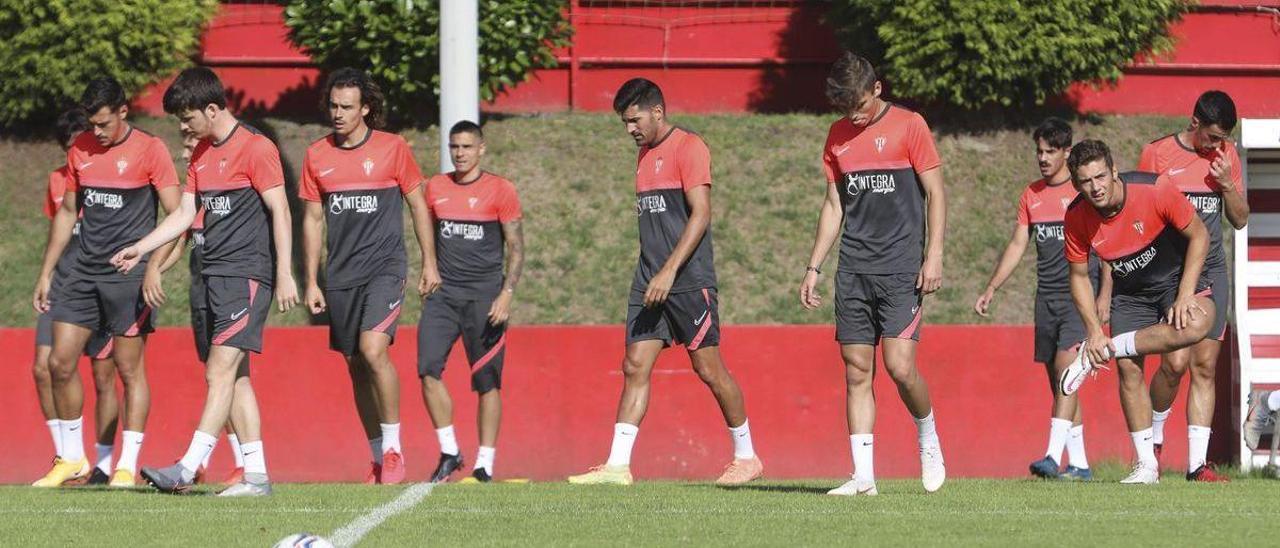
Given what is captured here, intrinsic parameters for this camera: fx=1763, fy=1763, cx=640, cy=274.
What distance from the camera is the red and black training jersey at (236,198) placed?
29.2 feet

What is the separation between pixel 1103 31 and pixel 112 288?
34.6 ft

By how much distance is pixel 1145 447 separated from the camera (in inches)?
380

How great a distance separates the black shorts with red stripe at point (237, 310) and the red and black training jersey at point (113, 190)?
1594 millimetres

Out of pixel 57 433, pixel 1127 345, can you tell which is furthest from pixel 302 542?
pixel 57 433

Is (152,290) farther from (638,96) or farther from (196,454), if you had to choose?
(638,96)

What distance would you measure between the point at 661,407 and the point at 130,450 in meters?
3.56

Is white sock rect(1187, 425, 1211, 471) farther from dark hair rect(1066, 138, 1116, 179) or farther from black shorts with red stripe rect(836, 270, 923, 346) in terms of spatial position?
black shorts with red stripe rect(836, 270, 923, 346)

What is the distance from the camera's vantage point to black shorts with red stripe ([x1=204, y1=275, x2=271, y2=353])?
346 inches

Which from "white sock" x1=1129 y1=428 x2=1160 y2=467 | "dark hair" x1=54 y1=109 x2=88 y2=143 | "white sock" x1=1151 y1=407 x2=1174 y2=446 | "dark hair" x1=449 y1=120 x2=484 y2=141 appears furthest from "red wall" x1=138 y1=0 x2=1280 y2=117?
"white sock" x1=1129 y1=428 x2=1160 y2=467

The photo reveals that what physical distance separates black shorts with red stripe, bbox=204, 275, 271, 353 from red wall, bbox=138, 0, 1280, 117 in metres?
9.93

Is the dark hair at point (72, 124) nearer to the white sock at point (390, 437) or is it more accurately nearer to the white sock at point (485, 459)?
the white sock at point (390, 437)

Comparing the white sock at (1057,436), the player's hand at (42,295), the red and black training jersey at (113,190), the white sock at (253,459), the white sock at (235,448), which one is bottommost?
the white sock at (235,448)

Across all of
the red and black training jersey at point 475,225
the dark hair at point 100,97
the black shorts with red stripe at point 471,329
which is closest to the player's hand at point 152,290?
the dark hair at point 100,97

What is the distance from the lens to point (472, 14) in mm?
12727
